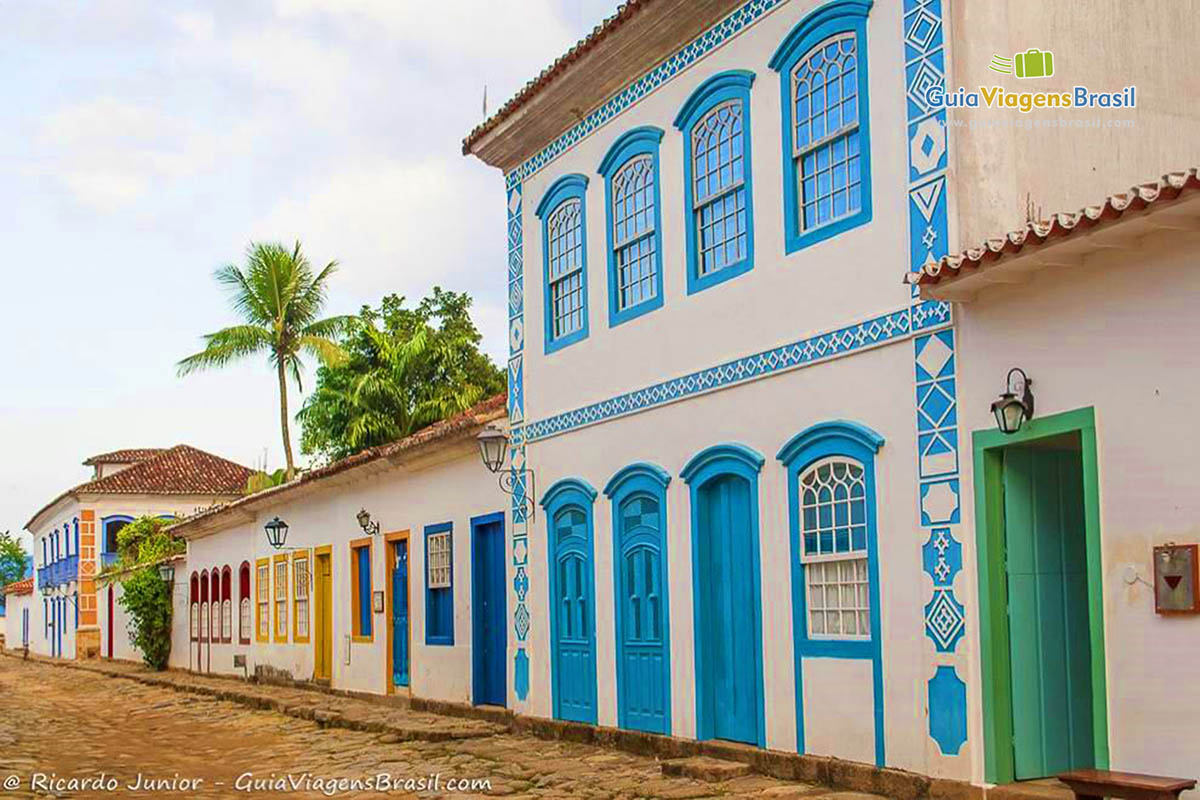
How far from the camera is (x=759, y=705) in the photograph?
11.5m

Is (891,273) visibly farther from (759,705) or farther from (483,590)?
(483,590)

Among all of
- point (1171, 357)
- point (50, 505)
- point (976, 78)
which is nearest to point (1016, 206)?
point (976, 78)

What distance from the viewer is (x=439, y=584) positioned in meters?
18.9

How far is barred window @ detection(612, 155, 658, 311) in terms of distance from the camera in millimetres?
13539

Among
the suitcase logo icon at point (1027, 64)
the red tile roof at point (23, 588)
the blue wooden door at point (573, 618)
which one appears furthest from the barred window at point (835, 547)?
the red tile roof at point (23, 588)

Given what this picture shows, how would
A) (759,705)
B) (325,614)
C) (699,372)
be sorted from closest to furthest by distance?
1. (759,705)
2. (699,372)
3. (325,614)

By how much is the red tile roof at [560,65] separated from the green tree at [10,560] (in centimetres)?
9388

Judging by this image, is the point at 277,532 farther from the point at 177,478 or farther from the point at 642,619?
the point at 177,478

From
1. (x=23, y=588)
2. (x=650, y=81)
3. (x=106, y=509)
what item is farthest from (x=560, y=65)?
(x=23, y=588)

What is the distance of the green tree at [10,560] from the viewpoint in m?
102

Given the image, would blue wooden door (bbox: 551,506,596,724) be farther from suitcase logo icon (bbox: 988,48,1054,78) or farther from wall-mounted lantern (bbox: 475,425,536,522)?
suitcase logo icon (bbox: 988,48,1054,78)

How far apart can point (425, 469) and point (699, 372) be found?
7.55 meters

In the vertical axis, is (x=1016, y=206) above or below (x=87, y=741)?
above

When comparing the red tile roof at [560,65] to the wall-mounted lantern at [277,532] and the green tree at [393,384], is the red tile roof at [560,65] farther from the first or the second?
the green tree at [393,384]
